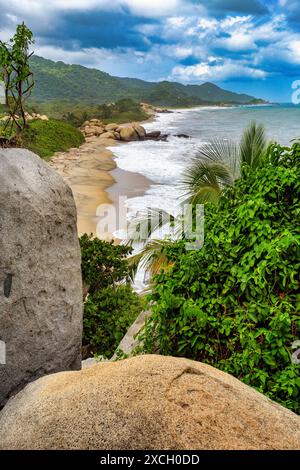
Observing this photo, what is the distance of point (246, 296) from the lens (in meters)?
4.47

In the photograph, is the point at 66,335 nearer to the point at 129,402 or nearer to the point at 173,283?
the point at 173,283

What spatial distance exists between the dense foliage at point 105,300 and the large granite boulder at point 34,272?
1.95 meters

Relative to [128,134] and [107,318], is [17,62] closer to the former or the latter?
[107,318]

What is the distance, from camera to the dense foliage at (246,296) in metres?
4.04

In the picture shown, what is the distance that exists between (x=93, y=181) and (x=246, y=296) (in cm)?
2016

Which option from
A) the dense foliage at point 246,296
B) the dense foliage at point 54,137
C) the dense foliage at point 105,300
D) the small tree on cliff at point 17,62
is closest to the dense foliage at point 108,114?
the dense foliage at point 54,137

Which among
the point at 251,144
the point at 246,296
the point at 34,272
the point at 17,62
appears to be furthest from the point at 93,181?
the point at 34,272

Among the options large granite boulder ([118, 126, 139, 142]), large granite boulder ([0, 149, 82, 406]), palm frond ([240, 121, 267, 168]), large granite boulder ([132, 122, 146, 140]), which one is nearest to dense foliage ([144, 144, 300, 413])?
large granite boulder ([0, 149, 82, 406])

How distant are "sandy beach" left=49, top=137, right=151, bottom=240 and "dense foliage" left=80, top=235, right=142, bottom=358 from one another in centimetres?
699

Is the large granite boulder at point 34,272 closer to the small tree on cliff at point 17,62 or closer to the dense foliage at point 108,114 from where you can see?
the small tree on cliff at point 17,62

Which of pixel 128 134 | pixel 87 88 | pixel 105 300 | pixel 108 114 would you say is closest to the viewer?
pixel 105 300

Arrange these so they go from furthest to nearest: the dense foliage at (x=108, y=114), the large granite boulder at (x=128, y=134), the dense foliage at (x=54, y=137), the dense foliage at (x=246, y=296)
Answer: the dense foliage at (x=108, y=114), the large granite boulder at (x=128, y=134), the dense foliage at (x=54, y=137), the dense foliage at (x=246, y=296)

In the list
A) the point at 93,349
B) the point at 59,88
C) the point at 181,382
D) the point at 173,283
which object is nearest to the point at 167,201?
the point at 93,349
